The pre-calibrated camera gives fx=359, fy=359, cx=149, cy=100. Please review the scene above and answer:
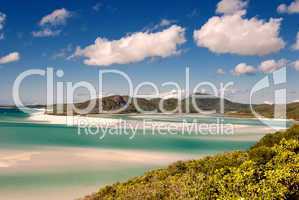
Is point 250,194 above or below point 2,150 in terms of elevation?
above

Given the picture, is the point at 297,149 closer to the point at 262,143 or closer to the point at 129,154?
the point at 262,143

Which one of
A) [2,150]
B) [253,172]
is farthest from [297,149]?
[2,150]

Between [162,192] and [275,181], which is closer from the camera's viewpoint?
[275,181]

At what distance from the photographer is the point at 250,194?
43.3ft

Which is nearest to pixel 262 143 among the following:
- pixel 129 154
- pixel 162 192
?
pixel 129 154

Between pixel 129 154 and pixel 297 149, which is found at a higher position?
pixel 297 149

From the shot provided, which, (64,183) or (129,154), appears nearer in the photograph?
(64,183)

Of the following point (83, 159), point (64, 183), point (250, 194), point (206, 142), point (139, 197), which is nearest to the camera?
point (250, 194)

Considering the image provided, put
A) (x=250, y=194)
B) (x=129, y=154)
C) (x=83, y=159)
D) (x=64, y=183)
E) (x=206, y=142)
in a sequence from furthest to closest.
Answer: (x=206, y=142) → (x=129, y=154) → (x=83, y=159) → (x=64, y=183) → (x=250, y=194)

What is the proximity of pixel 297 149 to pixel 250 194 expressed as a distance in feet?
45.1

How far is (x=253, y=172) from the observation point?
15031 millimetres

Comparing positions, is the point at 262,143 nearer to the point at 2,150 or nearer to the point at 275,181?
the point at 275,181

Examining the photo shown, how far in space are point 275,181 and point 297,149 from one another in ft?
41.7

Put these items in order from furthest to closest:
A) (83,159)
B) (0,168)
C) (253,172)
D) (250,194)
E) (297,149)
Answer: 1. (83,159)
2. (0,168)
3. (297,149)
4. (253,172)
5. (250,194)
